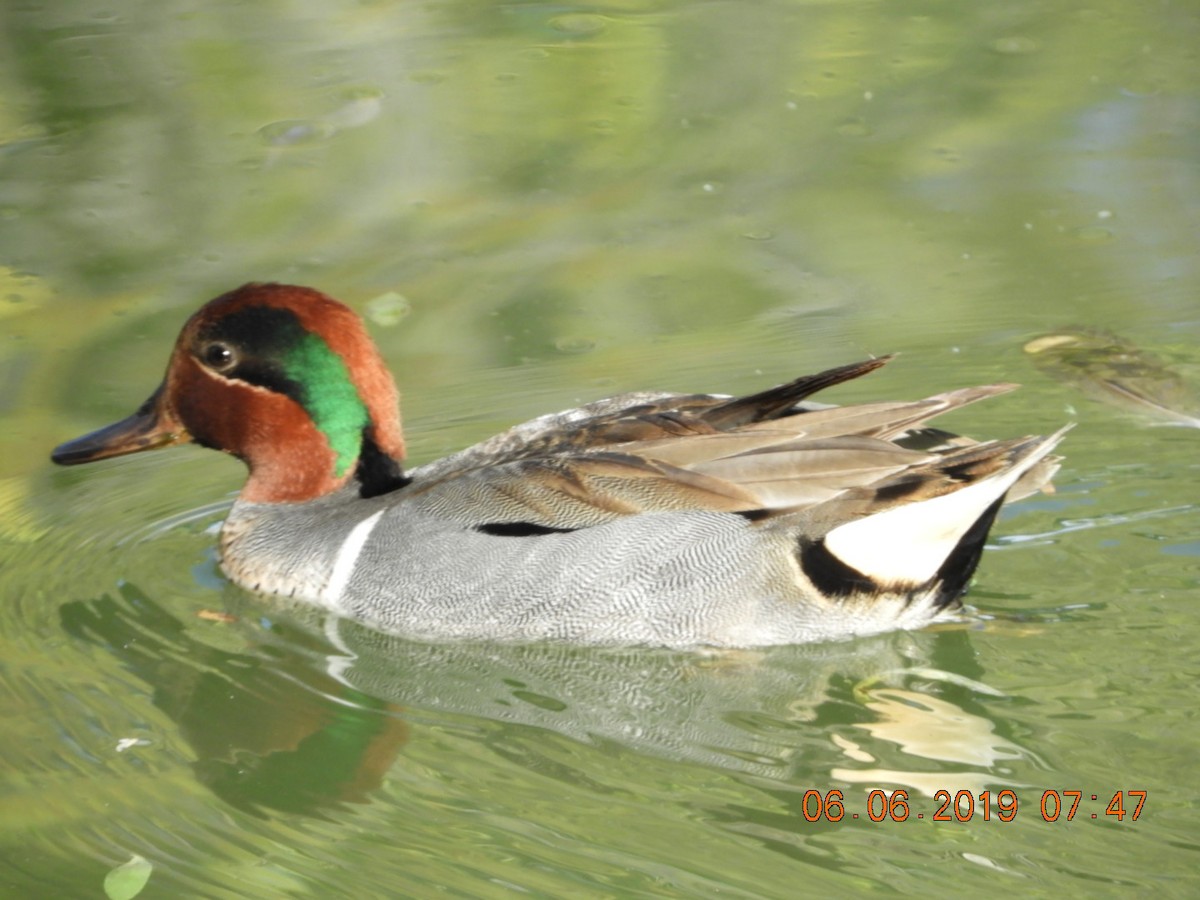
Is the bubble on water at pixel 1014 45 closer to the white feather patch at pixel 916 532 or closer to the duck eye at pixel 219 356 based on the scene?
the white feather patch at pixel 916 532

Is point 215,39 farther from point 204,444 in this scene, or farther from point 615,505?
point 615,505

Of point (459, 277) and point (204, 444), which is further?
point (459, 277)

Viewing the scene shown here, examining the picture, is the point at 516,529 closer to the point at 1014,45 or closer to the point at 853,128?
the point at 853,128

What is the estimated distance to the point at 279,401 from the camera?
18.1 ft

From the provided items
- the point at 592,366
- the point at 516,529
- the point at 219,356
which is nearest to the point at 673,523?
the point at 516,529

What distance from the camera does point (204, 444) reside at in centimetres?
571

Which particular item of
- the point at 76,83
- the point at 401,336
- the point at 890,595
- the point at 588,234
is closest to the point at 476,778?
the point at 890,595

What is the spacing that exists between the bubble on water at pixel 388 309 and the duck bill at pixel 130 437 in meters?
1.95

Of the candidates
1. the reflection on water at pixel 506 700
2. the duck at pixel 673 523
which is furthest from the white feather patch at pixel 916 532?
the reflection on water at pixel 506 700

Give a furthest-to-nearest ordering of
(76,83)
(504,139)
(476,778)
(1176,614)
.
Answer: (76,83) → (504,139) → (1176,614) → (476,778)

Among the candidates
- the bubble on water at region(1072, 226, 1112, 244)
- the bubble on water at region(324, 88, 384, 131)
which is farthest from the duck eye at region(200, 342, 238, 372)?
the bubble on water at region(1072, 226, 1112, 244)

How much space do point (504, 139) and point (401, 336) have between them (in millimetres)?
2150

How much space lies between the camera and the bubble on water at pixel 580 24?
10453 millimetres

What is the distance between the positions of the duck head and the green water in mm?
464
